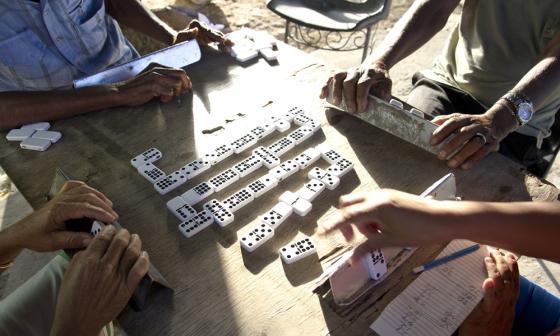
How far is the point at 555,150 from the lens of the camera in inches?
81.0

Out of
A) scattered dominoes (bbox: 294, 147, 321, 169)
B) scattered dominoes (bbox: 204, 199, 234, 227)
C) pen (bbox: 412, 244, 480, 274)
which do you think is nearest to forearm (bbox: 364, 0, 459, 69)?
scattered dominoes (bbox: 294, 147, 321, 169)

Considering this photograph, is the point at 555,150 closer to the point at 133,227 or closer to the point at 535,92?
the point at 535,92

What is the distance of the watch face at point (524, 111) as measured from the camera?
160cm

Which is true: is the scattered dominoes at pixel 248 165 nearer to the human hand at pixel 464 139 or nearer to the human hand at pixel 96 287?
the human hand at pixel 96 287

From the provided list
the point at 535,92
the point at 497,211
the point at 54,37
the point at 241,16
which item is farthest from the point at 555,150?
the point at 241,16

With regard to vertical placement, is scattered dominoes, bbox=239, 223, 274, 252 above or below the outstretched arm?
below

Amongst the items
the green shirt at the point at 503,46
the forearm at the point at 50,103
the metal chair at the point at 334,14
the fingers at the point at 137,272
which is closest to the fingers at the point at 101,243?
the fingers at the point at 137,272

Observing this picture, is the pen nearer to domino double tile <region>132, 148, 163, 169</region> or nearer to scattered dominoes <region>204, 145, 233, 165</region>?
scattered dominoes <region>204, 145, 233, 165</region>

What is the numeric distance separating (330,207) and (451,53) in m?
1.37

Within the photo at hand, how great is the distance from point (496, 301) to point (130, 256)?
1.06 metres

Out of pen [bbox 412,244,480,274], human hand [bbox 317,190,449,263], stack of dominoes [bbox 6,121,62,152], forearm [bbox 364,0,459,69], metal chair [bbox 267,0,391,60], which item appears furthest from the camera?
metal chair [bbox 267,0,391,60]

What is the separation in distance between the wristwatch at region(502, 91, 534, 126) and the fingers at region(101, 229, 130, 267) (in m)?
1.47

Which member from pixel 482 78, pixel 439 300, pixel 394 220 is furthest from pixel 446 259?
pixel 482 78

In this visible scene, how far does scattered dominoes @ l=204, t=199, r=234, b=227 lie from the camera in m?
1.31
